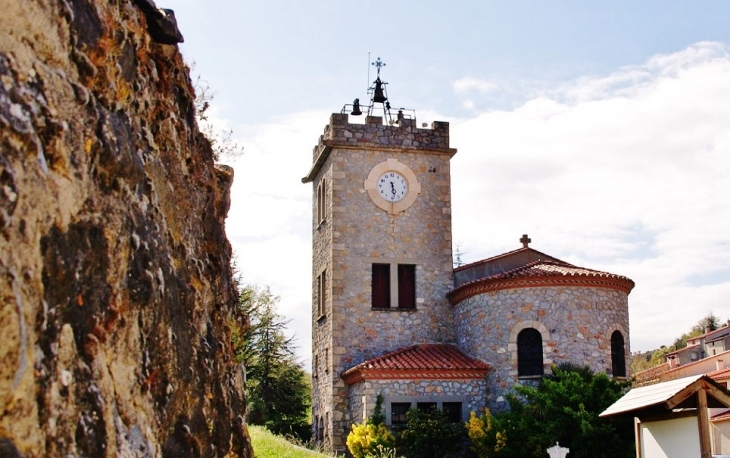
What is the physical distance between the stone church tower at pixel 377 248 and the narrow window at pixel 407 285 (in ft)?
0.10

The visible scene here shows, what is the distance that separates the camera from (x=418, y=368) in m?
24.4

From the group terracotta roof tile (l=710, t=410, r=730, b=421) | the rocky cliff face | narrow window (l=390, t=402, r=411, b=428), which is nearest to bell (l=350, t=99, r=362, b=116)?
narrow window (l=390, t=402, r=411, b=428)

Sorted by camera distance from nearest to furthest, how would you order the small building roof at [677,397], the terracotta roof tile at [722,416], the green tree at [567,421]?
the small building roof at [677,397] → the green tree at [567,421] → the terracotta roof tile at [722,416]

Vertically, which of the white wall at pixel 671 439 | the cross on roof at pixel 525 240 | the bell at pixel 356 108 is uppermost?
the bell at pixel 356 108

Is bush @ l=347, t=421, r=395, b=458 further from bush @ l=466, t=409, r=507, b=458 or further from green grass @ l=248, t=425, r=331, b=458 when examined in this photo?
green grass @ l=248, t=425, r=331, b=458

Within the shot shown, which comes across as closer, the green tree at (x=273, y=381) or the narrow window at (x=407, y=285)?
the narrow window at (x=407, y=285)

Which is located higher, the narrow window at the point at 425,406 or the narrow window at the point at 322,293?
the narrow window at the point at 322,293

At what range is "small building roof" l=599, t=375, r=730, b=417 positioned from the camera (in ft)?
36.7

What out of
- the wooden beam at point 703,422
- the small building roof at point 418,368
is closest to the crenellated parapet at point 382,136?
the small building roof at point 418,368

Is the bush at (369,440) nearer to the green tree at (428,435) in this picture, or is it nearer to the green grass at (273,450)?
the green tree at (428,435)

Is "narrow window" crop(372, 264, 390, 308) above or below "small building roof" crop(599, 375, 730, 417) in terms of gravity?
above

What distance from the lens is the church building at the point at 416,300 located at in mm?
24344

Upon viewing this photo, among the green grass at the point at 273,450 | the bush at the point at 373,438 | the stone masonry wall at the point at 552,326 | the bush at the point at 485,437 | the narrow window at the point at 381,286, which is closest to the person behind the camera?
the green grass at the point at 273,450

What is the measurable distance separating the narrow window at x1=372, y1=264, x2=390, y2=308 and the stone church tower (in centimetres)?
3
